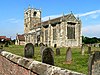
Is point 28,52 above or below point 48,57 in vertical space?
below

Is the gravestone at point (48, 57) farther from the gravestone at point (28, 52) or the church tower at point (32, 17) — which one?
the church tower at point (32, 17)

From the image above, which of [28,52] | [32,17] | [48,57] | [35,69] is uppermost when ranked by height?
[32,17]

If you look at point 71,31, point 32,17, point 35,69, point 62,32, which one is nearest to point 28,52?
point 35,69

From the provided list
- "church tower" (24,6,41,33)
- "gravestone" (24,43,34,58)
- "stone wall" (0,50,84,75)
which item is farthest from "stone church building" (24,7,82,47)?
"stone wall" (0,50,84,75)

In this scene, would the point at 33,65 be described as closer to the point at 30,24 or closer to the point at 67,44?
the point at 67,44

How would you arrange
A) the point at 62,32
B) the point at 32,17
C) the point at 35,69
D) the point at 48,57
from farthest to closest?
the point at 32,17, the point at 62,32, the point at 48,57, the point at 35,69

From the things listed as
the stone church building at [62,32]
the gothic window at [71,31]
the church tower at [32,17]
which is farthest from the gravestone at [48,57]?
the church tower at [32,17]

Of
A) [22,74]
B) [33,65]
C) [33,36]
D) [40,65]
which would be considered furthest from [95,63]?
[33,36]

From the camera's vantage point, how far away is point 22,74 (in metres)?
6.61

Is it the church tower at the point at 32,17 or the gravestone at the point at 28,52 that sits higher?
the church tower at the point at 32,17

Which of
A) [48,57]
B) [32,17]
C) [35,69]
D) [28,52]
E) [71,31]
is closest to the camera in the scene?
[35,69]

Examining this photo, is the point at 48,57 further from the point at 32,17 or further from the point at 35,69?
the point at 32,17

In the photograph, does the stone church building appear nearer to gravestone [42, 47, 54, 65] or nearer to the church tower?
the church tower

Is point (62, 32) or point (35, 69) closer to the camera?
point (35, 69)
